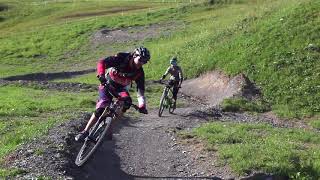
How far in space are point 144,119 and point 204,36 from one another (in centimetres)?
2343

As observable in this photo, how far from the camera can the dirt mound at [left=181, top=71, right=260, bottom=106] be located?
30.3 metres

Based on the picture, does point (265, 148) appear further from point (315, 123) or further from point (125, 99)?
point (315, 123)

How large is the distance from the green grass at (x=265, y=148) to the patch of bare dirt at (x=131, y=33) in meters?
37.8

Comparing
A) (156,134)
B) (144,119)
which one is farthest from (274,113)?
(156,134)

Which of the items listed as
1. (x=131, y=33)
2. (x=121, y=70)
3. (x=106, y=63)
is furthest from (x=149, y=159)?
(x=131, y=33)

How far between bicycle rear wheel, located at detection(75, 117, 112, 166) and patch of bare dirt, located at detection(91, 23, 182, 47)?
143 ft

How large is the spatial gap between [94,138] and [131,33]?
47.6 m

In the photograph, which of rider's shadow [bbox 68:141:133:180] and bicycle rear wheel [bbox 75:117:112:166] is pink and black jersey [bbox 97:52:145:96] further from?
rider's shadow [bbox 68:141:133:180]

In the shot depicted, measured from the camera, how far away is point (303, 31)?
117 feet

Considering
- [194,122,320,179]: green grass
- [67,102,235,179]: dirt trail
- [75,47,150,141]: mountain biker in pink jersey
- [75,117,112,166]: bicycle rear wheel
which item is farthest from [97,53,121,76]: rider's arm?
[194,122,320,179]: green grass

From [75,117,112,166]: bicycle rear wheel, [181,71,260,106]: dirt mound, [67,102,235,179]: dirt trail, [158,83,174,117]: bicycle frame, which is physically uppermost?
[75,117,112,166]: bicycle rear wheel

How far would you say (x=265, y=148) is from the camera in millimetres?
16594

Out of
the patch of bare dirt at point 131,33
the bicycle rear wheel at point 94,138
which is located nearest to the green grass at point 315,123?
the bicycle rear wheel at point 94,138

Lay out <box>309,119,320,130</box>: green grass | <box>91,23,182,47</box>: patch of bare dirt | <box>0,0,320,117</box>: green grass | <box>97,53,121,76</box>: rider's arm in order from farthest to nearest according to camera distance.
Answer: <box>91,23,182,47</box>: patch of bare dirt
<box>0,0,320,117</box>: green grass
<box>309,119,320,130</box>: green grass
<box>97,53,121,76</box>: rider's arm
